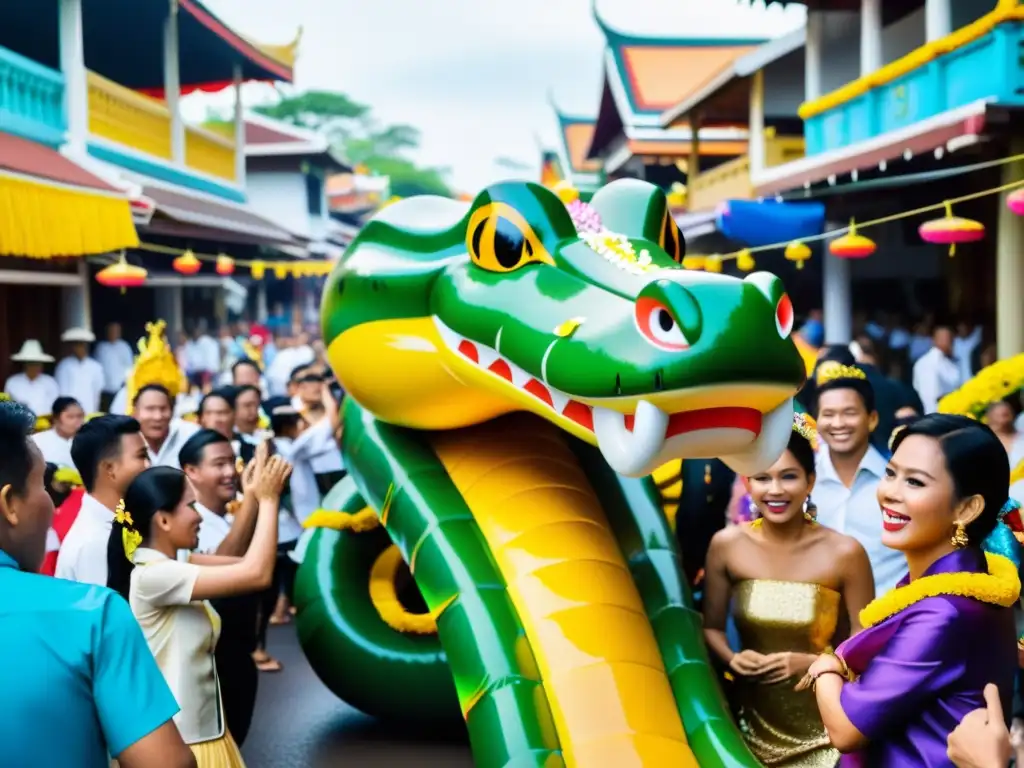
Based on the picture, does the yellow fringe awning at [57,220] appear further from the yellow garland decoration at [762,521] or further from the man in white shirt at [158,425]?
the yellow garland decoration at [762,521]

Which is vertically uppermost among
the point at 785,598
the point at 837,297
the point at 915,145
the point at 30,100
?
the point at 30,100

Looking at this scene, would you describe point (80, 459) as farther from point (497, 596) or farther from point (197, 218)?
point (197, 218)

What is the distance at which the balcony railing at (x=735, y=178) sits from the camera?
14.4 metres

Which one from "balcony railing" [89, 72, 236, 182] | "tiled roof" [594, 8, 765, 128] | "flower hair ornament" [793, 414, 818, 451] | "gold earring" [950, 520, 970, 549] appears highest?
Result: "tiled roof" [594, 8, 765, 128]

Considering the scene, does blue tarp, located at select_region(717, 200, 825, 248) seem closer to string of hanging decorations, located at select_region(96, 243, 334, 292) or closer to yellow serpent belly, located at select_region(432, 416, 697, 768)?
string of hanging decorations, located at select_region(96, 243, 334, 292)

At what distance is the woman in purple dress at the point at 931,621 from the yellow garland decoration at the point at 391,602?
2597 mm

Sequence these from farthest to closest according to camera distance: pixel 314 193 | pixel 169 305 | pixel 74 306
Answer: pixel 314 193, pixel 169 305, pixel 74 306

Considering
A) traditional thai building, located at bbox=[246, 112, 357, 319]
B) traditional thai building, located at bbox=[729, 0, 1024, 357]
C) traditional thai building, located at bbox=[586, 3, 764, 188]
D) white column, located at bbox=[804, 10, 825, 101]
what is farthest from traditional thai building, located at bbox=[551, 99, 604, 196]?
white column, located at bbox=[804, 10, 825, 101]

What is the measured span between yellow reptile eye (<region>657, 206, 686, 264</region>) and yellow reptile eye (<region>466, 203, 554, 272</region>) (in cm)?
47

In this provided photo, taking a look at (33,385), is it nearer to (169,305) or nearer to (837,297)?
(169,305)

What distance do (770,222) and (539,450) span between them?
21.0 ft

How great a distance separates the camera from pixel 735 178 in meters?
15.6

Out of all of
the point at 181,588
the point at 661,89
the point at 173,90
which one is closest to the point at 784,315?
the point at 181,588

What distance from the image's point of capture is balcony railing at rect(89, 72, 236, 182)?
13047mm
